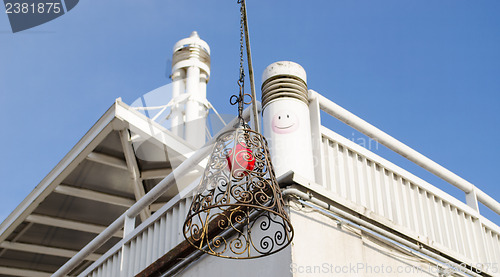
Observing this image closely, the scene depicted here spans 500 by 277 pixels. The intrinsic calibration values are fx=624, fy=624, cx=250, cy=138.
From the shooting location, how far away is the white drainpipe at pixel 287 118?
530 centimetres

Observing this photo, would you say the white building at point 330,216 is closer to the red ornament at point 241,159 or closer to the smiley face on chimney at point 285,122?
the smiley face on chimney at point 285,122

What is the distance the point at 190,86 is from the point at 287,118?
27.9 ft

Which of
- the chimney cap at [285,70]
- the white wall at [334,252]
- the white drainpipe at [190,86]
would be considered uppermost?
the white drainpipe at [190,86]

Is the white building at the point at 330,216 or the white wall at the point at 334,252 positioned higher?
the white building at the point at 330,216

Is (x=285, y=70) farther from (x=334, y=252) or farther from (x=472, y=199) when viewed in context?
(x=472, y=199)

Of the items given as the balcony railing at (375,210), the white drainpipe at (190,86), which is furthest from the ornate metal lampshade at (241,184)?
the white drainpipe at (190,86)

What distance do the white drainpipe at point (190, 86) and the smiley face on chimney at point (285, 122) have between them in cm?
723

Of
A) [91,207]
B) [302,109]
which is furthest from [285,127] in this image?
[91,207]

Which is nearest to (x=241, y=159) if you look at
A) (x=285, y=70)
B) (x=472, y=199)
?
(x=285, y=70)

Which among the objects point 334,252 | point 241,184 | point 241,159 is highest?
point 241,159

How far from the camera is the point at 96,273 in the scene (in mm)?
7270

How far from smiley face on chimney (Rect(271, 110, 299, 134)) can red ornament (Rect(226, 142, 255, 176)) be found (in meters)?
0.91

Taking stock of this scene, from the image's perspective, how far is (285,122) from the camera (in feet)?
17.9

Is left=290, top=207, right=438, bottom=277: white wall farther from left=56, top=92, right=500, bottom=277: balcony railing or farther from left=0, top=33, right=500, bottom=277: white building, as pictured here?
left=56, top=92, right=500, bottom=277: balcony railing
